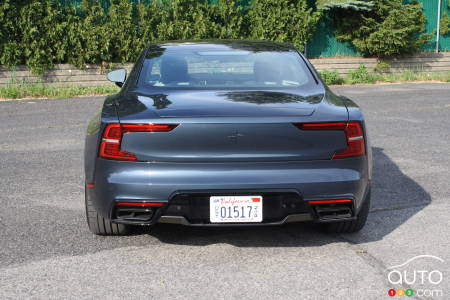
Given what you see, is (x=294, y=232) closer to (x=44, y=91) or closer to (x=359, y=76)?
(x=44, y=91)

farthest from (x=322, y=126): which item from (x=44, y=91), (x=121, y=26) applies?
(x=121, y=26)

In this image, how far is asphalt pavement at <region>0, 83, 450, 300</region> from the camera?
3652 mm

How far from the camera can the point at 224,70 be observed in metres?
4.97

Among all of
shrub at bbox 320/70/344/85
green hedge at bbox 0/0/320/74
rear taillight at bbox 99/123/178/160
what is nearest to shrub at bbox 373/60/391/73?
shrub at bbox 320/70/344/85

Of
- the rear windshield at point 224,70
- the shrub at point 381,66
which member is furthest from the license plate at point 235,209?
the shrub at point 381,66

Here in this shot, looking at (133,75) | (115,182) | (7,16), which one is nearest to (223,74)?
(133,75)

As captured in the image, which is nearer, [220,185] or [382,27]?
[220,185]

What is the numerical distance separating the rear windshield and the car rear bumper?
2.95 ft

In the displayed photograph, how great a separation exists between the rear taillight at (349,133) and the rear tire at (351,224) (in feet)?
1.84

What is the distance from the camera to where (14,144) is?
8641mm

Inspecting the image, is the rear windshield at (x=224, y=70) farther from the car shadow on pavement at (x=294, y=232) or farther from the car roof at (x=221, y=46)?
the car shadow on pavement at (x=294, y=232)

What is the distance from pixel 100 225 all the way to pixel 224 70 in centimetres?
Answer: 152

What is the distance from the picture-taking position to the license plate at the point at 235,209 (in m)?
3.92

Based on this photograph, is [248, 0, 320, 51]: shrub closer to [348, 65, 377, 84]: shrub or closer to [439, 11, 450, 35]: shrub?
[348, 65, 377, 84]: shrub
